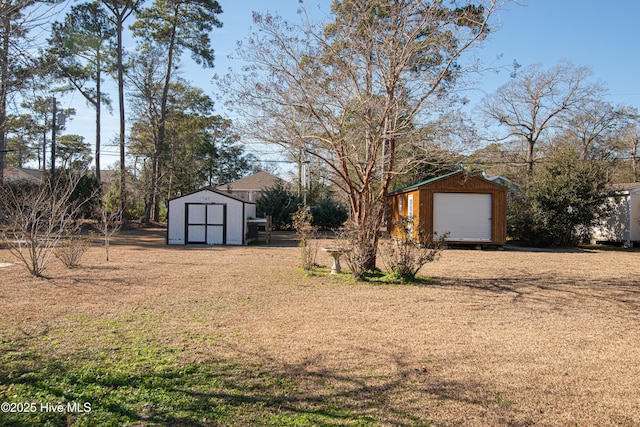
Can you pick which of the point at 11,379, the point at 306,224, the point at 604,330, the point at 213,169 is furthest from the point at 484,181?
the point at 213,169

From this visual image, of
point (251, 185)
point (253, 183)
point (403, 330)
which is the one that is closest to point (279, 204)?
point (251, 185)

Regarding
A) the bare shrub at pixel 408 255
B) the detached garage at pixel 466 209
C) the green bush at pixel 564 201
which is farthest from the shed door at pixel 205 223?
the green bush at pixel 564 201

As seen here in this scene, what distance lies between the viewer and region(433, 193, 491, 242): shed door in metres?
16.5

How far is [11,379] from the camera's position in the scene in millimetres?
3480

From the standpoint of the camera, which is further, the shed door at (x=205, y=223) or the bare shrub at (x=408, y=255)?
the shed door at (x=205, y=223)

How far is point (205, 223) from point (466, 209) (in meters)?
9.99

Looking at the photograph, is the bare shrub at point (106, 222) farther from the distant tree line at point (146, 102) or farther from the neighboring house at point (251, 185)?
the neighboring house at point (251, 185)

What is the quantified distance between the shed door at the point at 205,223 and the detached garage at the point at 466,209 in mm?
7529

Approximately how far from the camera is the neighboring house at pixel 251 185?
3559 cm

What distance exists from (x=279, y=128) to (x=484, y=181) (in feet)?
33.5

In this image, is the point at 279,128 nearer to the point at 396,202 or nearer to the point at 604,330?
the point at 604,330

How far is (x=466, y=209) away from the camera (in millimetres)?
16500

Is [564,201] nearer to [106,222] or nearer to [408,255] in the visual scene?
[408,255]

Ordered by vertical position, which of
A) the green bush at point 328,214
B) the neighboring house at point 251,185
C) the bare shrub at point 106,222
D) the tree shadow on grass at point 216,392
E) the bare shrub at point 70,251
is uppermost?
the neighboring house at point 251,185
